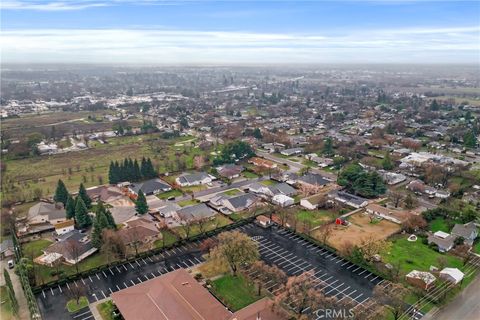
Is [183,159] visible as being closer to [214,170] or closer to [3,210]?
[214,170]

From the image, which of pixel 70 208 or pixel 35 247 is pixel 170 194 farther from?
pixel 35 247

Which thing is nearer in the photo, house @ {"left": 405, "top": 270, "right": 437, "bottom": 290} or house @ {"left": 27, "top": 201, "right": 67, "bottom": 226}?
house @ {"left": 405, "top": 270, "right": 437, "bottom": 290}

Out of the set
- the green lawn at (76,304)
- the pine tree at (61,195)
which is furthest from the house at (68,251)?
the pine tree at (61,195)

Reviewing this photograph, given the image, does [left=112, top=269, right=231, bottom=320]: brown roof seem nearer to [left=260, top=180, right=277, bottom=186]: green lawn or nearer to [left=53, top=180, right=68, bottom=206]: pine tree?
[left=53, top=180, right=68, bottom=206]: pine tree

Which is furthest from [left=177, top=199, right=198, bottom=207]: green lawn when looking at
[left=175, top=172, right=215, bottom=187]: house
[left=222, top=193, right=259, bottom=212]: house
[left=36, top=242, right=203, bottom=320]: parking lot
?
[left=36, top=242, right=203, bottom=320]: parking lot

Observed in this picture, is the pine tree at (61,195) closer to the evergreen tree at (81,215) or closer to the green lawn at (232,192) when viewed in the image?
the evergreen tree at (81,215)

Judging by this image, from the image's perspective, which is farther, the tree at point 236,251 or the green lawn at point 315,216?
the green lawn at point 315,216

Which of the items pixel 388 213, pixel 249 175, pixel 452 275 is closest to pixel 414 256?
pixel 452 275
